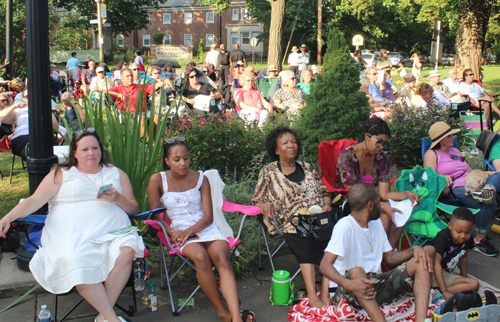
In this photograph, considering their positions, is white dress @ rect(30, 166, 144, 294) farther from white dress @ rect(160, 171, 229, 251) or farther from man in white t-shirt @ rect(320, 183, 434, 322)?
man in white t-shirt @ rect(320, 183, 434, 322)

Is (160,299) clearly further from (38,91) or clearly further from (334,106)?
(334,106)

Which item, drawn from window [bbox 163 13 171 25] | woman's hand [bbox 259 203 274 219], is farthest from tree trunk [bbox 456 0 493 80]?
window [bbox 163 13 171 25]

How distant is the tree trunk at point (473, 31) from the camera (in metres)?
13.6

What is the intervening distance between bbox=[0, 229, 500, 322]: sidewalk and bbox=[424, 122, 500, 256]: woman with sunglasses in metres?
0.52

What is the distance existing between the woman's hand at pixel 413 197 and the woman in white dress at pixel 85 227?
222 centimetres

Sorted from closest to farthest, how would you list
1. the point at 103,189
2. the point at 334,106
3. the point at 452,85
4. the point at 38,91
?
the point at 103,189
the point at 38,91
the point at 334,106
the point at 452,85

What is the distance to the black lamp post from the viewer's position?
10.6 feet

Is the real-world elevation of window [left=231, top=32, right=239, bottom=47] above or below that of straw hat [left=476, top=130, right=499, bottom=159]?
above

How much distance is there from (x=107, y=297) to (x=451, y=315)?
209cm

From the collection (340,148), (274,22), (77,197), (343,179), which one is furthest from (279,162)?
(274,22)

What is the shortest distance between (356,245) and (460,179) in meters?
2.03

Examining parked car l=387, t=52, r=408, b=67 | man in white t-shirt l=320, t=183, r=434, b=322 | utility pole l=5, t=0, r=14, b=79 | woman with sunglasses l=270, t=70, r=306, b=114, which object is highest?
parked car l=387, t=52, r=408, b=67

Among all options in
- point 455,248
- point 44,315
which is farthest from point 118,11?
point 455,248

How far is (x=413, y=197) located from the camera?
3.81 m
